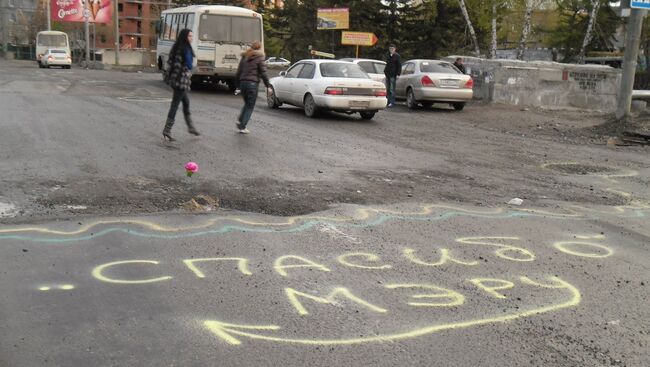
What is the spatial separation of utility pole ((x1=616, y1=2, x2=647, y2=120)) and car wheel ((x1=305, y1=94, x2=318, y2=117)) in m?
7.67

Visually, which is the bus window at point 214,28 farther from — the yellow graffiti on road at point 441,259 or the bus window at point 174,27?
the yellow graffiti on road at point 441,259

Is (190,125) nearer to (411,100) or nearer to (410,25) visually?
(411,100)

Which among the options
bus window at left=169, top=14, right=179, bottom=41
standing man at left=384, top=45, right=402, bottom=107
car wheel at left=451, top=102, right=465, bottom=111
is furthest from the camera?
bus window at left=169, top=14, right=179, bottom=41

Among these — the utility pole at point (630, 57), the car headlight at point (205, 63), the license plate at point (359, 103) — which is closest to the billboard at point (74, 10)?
the car headlight at point (205, 63)

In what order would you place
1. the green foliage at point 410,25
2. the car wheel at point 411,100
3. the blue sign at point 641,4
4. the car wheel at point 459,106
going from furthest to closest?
the green foliage at point 410,25 → the car wheel at point 411,100 → the car wheel at point 459,106 → the blue sign at point 641,4

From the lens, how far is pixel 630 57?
1466 centimetres

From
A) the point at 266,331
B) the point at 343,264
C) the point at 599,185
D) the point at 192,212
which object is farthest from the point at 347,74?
the point at 266,331

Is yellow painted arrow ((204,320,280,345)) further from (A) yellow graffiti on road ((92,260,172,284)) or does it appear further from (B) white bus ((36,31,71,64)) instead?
(B) white bus ((36,31,71,64))

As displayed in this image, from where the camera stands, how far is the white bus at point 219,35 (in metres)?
20.8

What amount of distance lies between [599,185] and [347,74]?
8184 millimetres

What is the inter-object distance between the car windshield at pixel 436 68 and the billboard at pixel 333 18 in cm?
2186

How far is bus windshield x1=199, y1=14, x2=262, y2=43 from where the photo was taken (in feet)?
68.3

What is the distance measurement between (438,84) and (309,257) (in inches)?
584

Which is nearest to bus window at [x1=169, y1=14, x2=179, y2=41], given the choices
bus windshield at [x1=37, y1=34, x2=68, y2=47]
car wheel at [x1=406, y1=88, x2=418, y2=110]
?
car wheel at [x1=406, y1=88, x2=418, y2=110]
